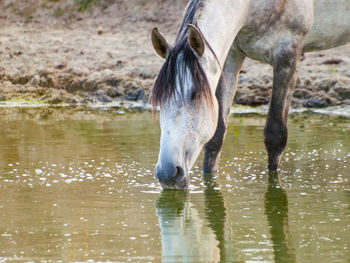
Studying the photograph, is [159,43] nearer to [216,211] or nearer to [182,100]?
[182,100]

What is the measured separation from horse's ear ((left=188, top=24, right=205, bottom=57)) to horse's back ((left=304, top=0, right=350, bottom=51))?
180 centimetres

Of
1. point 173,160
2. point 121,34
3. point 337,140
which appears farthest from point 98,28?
point 173,160

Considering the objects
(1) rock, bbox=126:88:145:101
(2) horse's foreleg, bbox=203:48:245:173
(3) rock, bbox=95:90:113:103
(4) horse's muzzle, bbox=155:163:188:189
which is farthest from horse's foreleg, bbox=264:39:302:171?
(3) rock, bbox=95:90:113:103

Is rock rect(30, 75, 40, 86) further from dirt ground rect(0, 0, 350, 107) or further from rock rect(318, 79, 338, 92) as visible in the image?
rock rect(318, 79, 338, 92)

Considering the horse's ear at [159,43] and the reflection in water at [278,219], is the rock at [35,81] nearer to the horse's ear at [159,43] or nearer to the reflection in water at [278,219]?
the reflection in water at [278,219]

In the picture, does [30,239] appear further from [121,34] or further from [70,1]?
[70,1]

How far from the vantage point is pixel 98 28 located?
13.0 meters

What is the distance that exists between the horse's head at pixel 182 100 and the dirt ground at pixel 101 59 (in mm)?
5069

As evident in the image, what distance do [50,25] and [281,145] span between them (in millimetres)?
8437

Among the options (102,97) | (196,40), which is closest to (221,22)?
(196,40)

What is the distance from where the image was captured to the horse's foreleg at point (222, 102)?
5.75 m

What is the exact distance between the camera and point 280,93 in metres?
5.73

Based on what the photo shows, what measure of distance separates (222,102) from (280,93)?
409 millimetres

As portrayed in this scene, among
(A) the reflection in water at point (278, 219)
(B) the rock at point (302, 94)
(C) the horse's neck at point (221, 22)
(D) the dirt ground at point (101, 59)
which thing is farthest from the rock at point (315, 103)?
(C) the horse's neck at point (221, 22)
